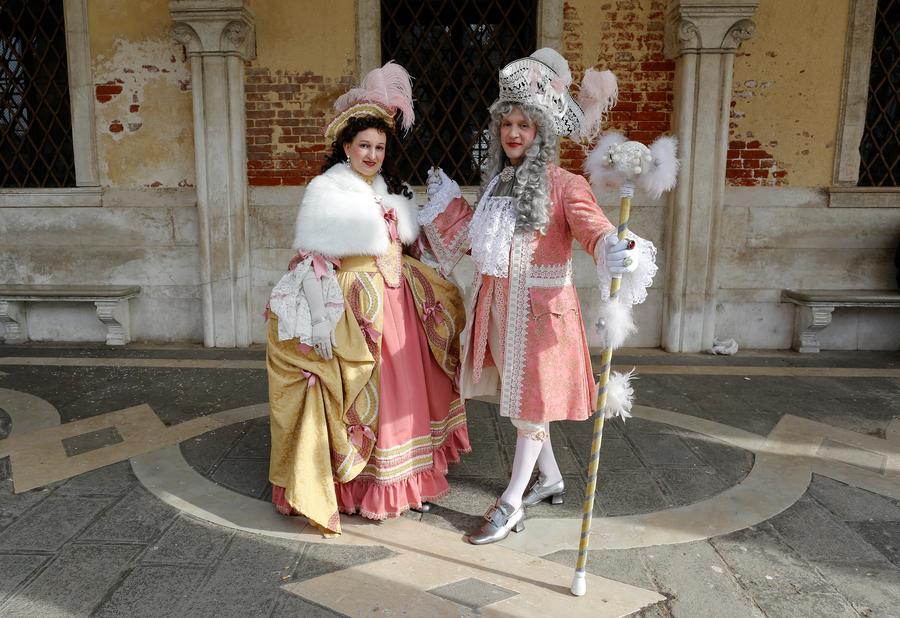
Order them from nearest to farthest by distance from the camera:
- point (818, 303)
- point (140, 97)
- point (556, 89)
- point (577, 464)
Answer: point (556, 89) < point (577, 464) < point (818, 303) < point (140, 97)

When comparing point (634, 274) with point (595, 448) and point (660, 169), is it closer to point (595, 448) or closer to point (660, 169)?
point (660, 169)

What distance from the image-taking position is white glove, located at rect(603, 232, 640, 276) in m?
2.20

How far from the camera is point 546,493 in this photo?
303 cm

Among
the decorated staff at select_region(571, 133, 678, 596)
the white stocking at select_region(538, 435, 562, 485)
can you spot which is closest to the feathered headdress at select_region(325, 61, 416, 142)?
the decorated staff at select_region(571, 133, 678, 596)

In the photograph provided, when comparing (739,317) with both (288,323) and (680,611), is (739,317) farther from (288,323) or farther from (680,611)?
(288,323)

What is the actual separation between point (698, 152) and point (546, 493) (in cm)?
379

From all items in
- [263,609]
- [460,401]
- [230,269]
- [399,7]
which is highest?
[399,7]

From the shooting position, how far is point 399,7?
19.1 feet

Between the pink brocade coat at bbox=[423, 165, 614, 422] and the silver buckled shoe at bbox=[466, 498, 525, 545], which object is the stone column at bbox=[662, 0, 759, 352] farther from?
the silver buckled shoe at bbox=[466, 498, 525, 545]

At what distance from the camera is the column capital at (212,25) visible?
5.45 meters

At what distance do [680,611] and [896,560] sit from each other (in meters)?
1.04

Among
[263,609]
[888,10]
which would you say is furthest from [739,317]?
[263,609]

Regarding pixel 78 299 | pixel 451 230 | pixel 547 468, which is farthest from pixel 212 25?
pixel 547 468

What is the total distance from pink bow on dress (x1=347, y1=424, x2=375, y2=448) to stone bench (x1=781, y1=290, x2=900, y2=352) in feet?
14.8
